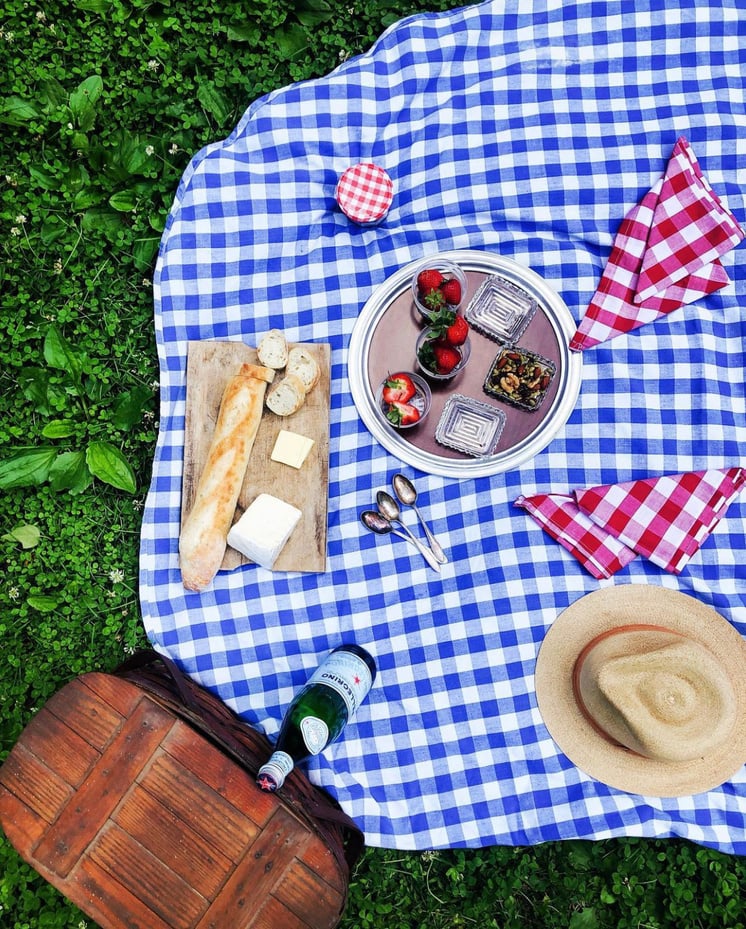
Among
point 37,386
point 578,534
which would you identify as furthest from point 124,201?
point 578,534

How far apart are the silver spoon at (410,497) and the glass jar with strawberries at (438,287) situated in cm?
57

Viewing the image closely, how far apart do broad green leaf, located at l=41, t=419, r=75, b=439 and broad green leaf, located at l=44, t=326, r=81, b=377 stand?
20 centimetres

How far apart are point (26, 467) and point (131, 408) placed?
47cm

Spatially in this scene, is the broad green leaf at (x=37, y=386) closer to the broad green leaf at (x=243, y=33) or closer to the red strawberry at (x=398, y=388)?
the red strawberry at (x=398, y=388)

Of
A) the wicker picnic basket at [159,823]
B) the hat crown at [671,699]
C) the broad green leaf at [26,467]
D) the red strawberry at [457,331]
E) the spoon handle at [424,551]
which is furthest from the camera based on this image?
the broad green leaf at [26,467]

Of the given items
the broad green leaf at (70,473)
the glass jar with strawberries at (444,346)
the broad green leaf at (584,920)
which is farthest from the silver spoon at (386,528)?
the broad green leaf at (584,920)

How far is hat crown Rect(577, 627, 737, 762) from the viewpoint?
1.94 metres

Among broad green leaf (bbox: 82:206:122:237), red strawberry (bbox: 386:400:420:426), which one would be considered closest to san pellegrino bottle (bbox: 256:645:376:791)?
red strawberry (bbox: 386:400:420:426)

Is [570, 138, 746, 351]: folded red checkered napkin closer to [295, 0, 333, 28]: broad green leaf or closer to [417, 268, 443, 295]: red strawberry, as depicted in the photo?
[417, 268, 443, 295]: red strawberry

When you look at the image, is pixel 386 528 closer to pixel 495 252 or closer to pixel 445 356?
pixel 445 356

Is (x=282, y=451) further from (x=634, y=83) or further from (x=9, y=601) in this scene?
(x=634, y=83)

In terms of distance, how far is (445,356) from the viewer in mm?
2281

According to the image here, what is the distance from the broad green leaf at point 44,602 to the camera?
2674 mm

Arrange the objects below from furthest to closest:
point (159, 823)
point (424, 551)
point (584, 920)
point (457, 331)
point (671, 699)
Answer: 1. point (584, 920)
2. point (424, 551)
3. point (457, 331)
4. point (159, 823)
5. point (671, 699)
